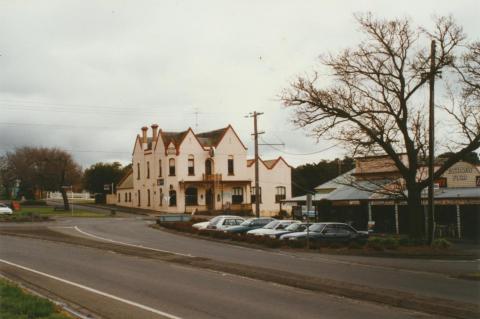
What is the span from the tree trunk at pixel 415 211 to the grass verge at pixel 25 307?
67.5 ft

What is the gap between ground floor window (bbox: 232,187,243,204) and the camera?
7262cm

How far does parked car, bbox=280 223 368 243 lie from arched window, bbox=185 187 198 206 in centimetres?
4152

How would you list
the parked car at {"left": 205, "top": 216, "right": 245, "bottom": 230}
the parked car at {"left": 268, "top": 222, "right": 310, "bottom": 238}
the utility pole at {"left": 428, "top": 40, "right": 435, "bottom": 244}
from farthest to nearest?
1. the parked car at {"left": 205, "top": 216, "right": 245, "bottom": 230}
2. the parked car at {"left": 268, "top": 222, "right": 310, "bottom": 238}
3. the utility pole at {"left": 428, "top": 40, "right": 435, "bottom": 244}

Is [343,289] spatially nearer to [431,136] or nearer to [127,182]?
[431,136]

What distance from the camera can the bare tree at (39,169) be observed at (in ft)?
253

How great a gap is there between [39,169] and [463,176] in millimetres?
60707

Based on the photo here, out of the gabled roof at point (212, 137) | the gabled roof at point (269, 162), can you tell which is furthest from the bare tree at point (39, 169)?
the gabled roof at point (269, 162)

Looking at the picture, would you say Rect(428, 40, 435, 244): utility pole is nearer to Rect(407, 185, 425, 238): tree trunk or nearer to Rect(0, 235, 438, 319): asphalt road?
Rect(407, 185, 425, 238): tree trunk

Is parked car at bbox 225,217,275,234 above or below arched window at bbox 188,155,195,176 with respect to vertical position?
below

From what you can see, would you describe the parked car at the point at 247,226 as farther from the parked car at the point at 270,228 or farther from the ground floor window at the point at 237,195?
the ground floor window at the point at 237,195

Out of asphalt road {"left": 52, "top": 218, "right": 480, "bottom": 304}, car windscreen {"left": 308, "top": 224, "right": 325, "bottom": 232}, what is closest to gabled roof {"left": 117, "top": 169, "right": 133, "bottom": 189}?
asphalt road {"left": 52, "top": 218, "right": 480, "bottom": 304}

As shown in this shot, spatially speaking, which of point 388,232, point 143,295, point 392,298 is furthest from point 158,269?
point 388,232

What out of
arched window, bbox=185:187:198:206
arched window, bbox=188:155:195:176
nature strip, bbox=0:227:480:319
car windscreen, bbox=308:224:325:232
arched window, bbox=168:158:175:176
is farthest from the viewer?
arched window, bbox=188:155:195:176

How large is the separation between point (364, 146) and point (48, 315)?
2074 centimetres
